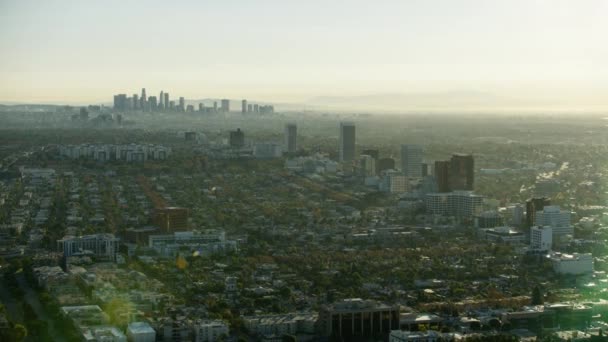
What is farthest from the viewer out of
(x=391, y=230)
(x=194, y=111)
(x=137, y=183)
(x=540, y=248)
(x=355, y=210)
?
(x=194, y=111)

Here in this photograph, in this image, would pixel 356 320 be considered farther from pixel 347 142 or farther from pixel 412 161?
pixel 347 142

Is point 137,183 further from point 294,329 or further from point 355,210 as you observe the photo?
point 294,329

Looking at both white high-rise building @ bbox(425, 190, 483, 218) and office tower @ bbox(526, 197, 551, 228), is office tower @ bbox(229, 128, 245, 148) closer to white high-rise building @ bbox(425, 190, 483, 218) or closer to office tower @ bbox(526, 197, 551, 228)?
white high-rise building @ bbox(425, 190, 483, 218)

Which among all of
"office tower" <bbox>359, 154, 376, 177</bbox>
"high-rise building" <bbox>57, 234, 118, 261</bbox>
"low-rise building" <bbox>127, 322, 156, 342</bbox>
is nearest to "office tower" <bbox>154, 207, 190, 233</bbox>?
"high-rise building" <bbox>57, 234, 118, 261</bbox>

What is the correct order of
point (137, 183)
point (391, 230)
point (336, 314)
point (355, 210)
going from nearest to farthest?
point (336, 314) < point (391, 230) < point (355, 210) < point (137, 183)

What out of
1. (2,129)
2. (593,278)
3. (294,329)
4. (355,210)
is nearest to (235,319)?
(294,329)

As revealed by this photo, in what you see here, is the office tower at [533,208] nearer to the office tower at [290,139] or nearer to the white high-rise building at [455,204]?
the white high-rise building at [455,204]

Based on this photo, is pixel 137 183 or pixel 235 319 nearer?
pixel 235 319
